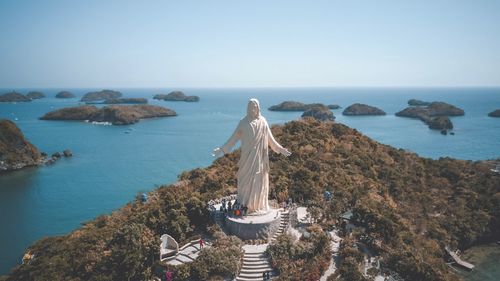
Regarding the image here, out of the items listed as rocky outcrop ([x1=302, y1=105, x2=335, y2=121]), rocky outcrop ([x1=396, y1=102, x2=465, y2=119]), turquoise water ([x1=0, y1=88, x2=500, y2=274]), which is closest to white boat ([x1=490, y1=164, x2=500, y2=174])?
turquoise water ([x1=0, y1=88, x2=500, y2=274])

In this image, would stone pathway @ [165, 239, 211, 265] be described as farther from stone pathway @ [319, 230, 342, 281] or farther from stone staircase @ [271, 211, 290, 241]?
stone pathway @ [319, 230, 342, 281]

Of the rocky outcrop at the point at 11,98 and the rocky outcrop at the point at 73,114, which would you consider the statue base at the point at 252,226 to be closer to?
the rocky outcrop at the point at 73,114

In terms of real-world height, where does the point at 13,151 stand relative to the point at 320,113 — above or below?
below

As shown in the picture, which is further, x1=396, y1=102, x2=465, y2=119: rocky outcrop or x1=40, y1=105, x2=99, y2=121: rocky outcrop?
x1=396, y1=102, x2=465, y2=119: rocky outcrop

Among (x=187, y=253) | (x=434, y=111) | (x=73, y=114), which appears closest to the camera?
(x=187, y=253)

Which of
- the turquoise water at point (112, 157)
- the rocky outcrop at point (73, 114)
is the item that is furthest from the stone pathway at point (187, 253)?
the rocky outcrop at point (73, 114)

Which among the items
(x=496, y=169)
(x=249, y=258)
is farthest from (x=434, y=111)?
(x=249, y=258)

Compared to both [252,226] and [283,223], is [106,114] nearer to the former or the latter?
[283,223]
